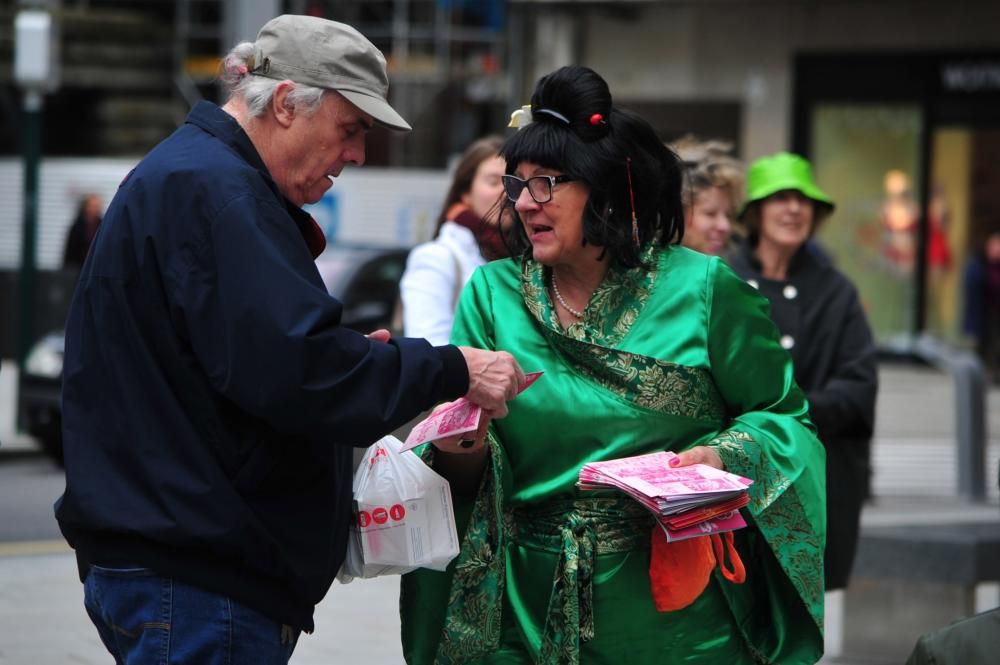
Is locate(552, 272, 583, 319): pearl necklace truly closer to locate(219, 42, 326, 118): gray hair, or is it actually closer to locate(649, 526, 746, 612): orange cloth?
locate(649, 526, 746, 612): orange cloth

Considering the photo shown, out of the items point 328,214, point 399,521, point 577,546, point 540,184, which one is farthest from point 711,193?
point 328,214

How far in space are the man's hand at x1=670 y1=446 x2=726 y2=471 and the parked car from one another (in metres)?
6.78

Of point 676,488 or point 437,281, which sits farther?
point 437,281

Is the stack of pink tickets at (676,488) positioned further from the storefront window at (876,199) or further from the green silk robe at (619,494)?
the storefront window at (876,199)

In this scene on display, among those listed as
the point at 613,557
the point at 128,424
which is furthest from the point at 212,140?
the point at 613,557

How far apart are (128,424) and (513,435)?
823mm

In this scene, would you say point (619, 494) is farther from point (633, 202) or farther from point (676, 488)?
point (633, 202)

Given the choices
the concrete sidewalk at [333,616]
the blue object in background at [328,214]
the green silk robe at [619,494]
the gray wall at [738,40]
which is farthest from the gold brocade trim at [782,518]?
the gray wall at [738,40]

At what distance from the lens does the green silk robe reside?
3154 millimetres

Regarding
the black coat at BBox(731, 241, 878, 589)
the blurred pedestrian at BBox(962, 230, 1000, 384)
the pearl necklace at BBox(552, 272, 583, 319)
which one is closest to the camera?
the pearl necklace at BBox(552, 272, 583, 319)

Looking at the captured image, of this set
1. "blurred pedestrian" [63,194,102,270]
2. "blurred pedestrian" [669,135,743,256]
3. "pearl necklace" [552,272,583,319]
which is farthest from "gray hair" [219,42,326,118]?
"blurred pedestrian" [63,194,102,270]

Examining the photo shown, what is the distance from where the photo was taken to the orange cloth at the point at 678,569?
311cm

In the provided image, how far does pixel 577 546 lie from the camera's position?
3.12m

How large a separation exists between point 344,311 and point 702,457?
23.0ft
